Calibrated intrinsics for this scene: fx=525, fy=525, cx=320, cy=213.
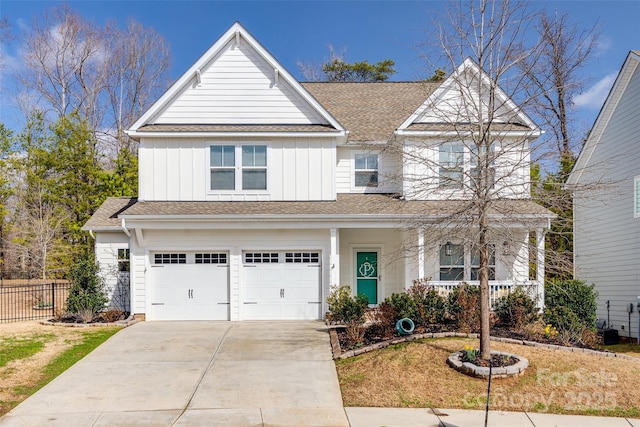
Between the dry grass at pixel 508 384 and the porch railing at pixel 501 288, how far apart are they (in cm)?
394

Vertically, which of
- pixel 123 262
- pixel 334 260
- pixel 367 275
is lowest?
pixel 367 275

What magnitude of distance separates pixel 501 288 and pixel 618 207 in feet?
18.0

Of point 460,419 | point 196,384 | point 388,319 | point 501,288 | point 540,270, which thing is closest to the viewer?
point 460,419

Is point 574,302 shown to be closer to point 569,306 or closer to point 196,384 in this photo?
point 569,306

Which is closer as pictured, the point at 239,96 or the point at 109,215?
the point at 239,96

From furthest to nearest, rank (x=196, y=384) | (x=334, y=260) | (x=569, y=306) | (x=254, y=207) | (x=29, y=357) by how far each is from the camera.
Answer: (x=254, y=207) → (x=334, y=260) → (x=569, y=306) → (x=29, y=357) → (x=196, y=384)

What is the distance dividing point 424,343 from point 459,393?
7.90ft

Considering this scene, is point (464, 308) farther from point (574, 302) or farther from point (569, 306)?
point (574, 302)

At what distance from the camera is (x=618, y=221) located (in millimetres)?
17328

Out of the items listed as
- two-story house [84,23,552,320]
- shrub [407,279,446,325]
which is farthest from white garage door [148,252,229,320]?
shrub [407,279,446,325]

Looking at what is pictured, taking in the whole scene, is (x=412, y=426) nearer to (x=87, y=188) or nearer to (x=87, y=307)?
(x=87, y=307)

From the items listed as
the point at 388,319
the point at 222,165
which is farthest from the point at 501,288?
the point at 222,165

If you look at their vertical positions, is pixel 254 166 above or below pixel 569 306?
above

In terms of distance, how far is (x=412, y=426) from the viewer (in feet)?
25.4
